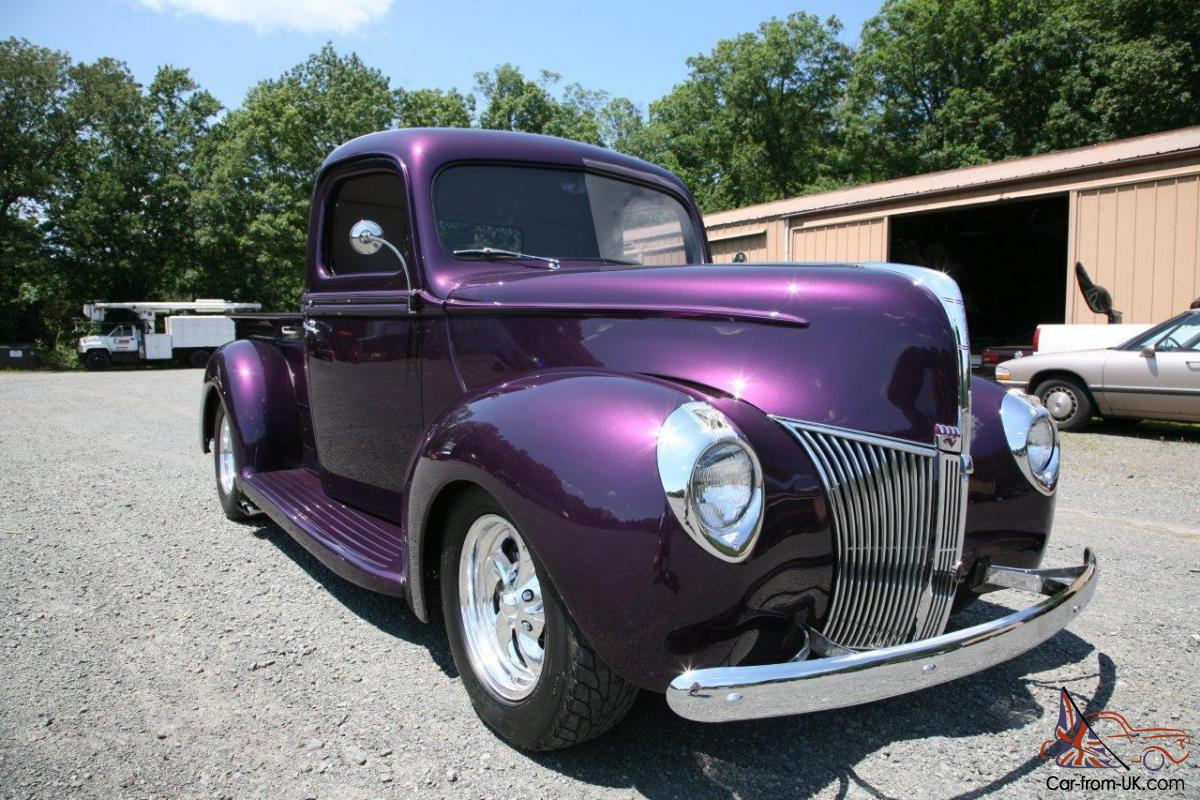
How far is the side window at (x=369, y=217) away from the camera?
316 centimetres

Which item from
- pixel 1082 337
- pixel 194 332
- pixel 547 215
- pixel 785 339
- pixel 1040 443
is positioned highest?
pixel 547 215

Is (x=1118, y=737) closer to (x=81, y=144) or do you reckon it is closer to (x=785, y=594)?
(x=785, y=594)

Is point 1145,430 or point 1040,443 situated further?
point 1145,430

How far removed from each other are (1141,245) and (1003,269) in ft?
43.4

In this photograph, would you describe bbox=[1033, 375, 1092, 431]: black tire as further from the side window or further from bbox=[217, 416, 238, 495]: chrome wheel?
bbox=[217, 416, 238, 495]: chrome wheel

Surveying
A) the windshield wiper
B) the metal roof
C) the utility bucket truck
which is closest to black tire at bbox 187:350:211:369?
the utility bucket truck

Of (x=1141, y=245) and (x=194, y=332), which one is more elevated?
(x=1141, y=245)

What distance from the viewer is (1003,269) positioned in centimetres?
2322

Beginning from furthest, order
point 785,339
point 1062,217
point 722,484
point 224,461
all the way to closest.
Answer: point 1062,217, point 224,461, point 785,339, point 722,484

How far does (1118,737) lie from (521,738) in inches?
67.1

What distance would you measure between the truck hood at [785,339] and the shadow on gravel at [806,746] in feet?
2.95

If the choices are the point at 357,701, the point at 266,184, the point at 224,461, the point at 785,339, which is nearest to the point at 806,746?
the point at 785,339

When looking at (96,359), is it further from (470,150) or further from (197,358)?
(470,150)

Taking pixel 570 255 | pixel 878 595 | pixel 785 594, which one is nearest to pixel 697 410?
pixel 785 594
